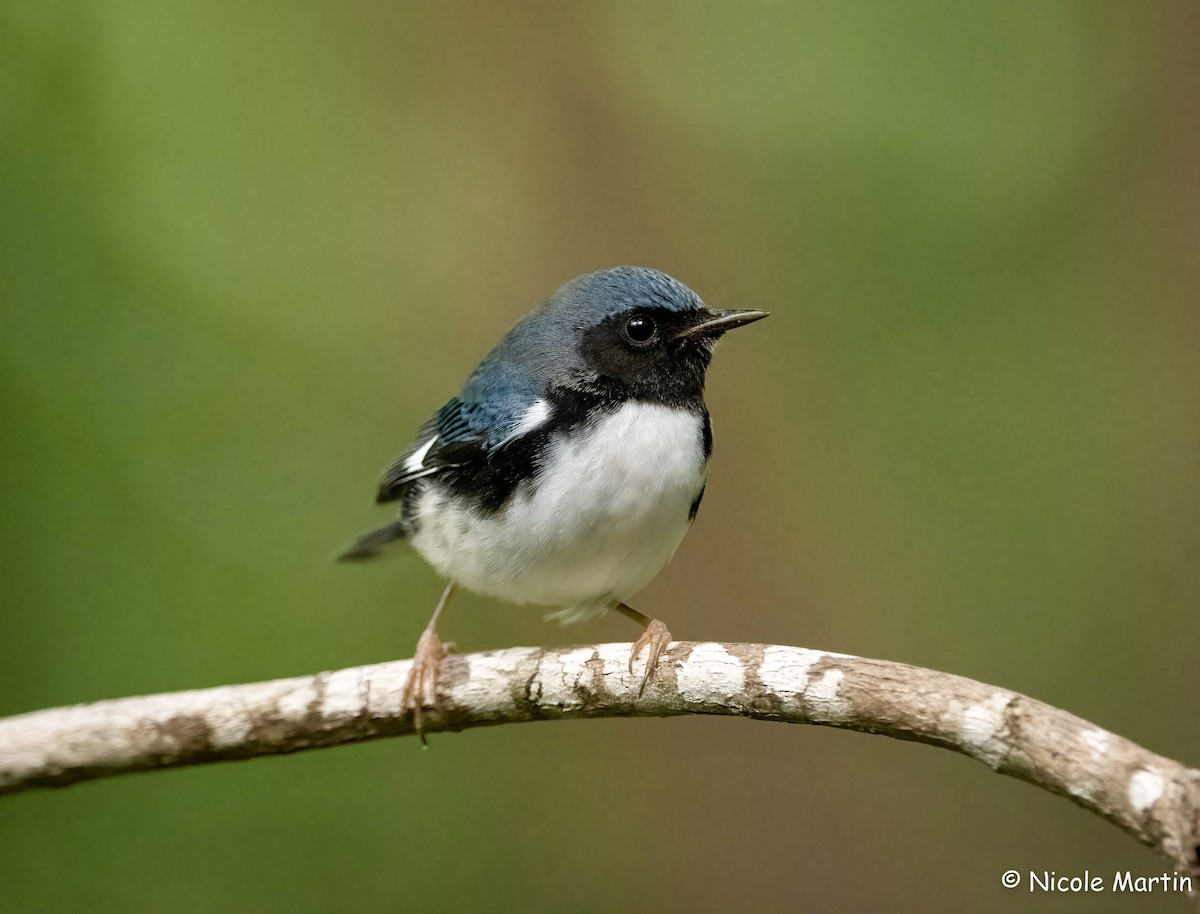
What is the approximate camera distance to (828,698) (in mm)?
2381

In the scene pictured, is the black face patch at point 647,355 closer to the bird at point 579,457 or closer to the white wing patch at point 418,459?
the bird at point 579,457

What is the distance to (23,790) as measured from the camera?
126 inches

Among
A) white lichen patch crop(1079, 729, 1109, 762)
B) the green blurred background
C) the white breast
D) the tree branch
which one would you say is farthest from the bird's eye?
the green blurred background

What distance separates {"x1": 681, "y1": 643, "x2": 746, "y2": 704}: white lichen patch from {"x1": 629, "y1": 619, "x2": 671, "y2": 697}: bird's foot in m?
0.09

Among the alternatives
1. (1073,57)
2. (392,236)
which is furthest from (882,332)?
(392,236)

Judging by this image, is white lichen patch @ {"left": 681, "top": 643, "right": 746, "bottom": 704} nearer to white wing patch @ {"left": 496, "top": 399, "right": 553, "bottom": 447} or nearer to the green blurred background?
white wing patch @ {"left": 496, "top": 399, "right": 553, "bottom": 447}

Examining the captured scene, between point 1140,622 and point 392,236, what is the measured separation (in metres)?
4.09

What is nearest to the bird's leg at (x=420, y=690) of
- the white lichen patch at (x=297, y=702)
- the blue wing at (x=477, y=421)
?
the white lichen patch at (x=297, y=702)

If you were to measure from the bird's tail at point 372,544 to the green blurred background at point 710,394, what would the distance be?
2.74 feet

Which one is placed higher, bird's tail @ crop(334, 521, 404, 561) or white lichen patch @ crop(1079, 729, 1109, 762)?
bird's tail @ crop(334, 521, 404, 561)

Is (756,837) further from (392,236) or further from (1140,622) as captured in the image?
(392,236)

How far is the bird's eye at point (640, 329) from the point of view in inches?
132

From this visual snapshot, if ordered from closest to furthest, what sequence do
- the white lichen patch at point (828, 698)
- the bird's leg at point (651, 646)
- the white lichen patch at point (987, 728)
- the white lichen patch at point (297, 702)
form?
the white lichen patch at point (987, 728), the white lichen patch at point (828, 698), the bird's leg at point (651, 646), the white lichen patch at point (297, 702)

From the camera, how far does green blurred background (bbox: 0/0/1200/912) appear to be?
189 inches
